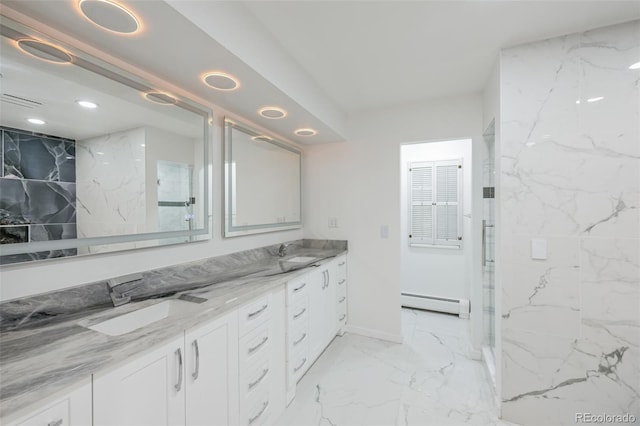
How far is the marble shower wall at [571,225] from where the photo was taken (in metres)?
1.56

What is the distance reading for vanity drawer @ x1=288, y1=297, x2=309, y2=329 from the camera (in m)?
1.92

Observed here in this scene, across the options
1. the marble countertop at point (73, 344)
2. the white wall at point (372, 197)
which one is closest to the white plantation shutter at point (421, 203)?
the white wall at point (372, 197)

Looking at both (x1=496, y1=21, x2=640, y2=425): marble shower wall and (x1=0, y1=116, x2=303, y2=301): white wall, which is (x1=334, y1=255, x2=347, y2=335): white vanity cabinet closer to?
(x1=0, y1=116, x2=303, y2=301): white wall

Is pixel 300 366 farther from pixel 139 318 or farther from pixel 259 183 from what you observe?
pixel 259 183

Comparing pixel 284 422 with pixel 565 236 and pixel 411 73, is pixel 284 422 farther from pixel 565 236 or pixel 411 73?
pixel 411 73

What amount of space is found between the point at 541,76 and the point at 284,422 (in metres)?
2.83

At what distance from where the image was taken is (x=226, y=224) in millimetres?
2025

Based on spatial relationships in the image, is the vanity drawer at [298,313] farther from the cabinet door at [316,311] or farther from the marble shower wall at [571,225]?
the marble shower wall at [571,225]

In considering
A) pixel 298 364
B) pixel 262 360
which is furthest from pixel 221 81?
pixel 298 364

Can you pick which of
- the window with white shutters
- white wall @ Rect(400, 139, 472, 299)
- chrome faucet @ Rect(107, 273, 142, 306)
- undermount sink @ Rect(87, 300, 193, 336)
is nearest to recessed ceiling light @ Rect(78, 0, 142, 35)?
chrome faucet @ Rect(107, 273, 142, 306)

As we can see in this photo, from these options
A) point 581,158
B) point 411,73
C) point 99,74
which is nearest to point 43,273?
point 99,74

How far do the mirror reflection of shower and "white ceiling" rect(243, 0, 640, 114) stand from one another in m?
1.04

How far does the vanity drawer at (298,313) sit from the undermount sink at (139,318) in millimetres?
789

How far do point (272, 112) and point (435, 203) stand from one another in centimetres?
263
